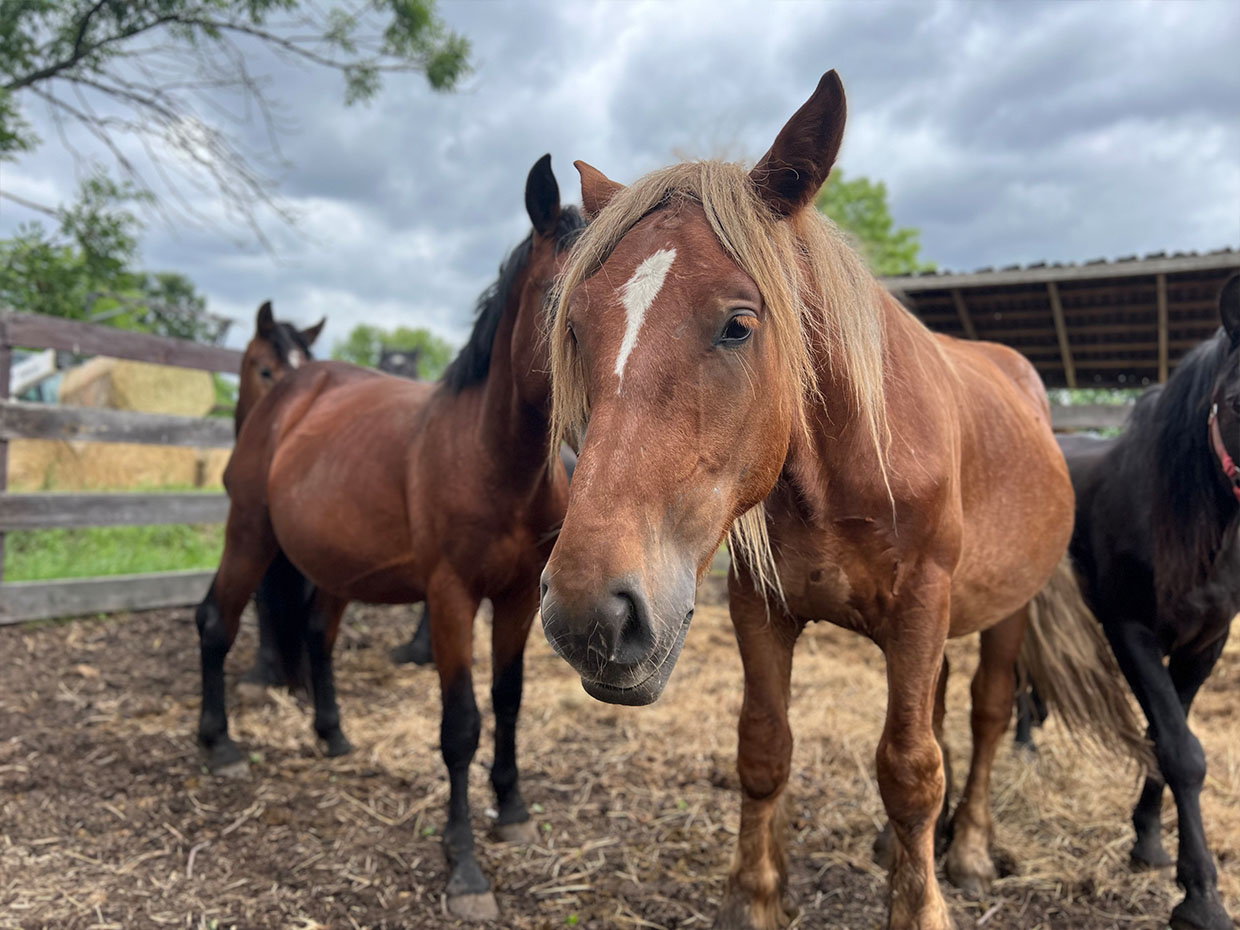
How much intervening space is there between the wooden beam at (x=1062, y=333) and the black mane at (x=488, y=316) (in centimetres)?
615

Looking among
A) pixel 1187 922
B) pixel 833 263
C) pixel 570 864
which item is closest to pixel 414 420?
pixel 570 864

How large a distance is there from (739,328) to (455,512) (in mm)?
1654

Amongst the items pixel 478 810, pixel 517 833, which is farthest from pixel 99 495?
pixel 517 833

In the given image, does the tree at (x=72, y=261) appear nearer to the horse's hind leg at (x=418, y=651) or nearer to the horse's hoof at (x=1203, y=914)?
the horse's hind leg at (x=418, y=651)

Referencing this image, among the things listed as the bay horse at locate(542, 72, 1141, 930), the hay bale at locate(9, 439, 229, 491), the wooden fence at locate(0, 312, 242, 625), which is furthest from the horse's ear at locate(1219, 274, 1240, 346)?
the hay bale at locate(9, 439, 229, 491)

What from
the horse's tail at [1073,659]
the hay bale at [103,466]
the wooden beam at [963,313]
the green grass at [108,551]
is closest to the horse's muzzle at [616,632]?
the horse's tail at [1073,659]

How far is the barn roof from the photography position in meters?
6.69

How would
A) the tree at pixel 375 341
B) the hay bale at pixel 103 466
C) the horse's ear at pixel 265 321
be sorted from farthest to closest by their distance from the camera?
the tree at pixel 375 341, the hay bale at pixel 103 466, the horse's ear at pixel 265 321

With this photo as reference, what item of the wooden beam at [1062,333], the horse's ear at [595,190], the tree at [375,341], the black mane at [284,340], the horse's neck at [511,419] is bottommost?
the horse's neck at [511,419]

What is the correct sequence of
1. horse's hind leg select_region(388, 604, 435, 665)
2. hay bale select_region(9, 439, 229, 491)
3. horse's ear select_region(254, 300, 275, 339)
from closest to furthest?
horse's ear select_region(254, 300, 275, 339)
horse's hind leg select_region(388, 604, 435, 665)
hay bale select_region(9, 439, 229, 491)

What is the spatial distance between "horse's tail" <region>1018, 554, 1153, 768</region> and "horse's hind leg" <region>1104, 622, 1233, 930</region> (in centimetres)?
30

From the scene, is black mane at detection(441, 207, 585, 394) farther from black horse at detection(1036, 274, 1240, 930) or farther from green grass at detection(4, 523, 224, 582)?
green grass at detection(4, 523, 224, 582)

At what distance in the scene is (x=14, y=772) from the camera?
340 centimetres

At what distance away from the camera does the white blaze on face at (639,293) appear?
52.0 inches
